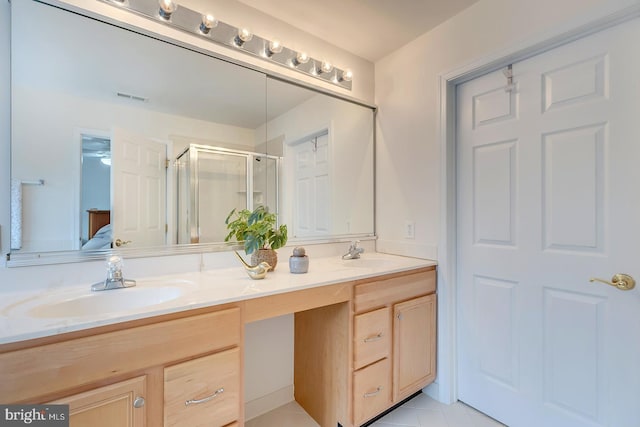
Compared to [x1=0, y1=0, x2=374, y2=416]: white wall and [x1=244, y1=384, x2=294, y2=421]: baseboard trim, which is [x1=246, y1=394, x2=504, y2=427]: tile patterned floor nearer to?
[x1=244, y1=384, x2=294, y2=421]: baseboard trim

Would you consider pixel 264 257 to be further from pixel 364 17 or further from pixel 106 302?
pixel 364 17

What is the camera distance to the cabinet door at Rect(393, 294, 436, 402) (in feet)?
5.24

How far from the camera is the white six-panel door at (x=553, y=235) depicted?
4.00 feet

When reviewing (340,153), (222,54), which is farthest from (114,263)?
(340,153)

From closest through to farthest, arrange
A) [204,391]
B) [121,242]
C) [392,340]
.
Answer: [204,391] < [121,242] < [392,340]

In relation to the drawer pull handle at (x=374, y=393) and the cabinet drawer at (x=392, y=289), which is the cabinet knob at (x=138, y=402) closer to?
the cabinet drawer at (x=392, y=289)

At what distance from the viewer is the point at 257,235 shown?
1468 mm

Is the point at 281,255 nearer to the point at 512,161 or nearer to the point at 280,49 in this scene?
the point at 280,49

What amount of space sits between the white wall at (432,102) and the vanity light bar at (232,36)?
0.43m

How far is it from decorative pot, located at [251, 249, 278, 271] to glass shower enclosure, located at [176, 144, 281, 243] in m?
0.25

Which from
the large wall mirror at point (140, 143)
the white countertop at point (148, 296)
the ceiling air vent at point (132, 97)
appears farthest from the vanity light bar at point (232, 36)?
the white countertop at point (148, 296)

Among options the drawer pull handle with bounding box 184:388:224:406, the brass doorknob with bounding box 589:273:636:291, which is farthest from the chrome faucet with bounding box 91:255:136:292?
the brass doorknob with bounding box 589:273:636:291

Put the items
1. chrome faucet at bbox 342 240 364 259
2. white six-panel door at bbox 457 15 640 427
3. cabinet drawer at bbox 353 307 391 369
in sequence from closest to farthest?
white six-panel door at bbox 457 15 640 427 → cabinet drawer at bbox 353 307 391 369 → chrome faucet at bbox 342 240 364 259

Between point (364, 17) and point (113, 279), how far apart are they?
6.40 feet
